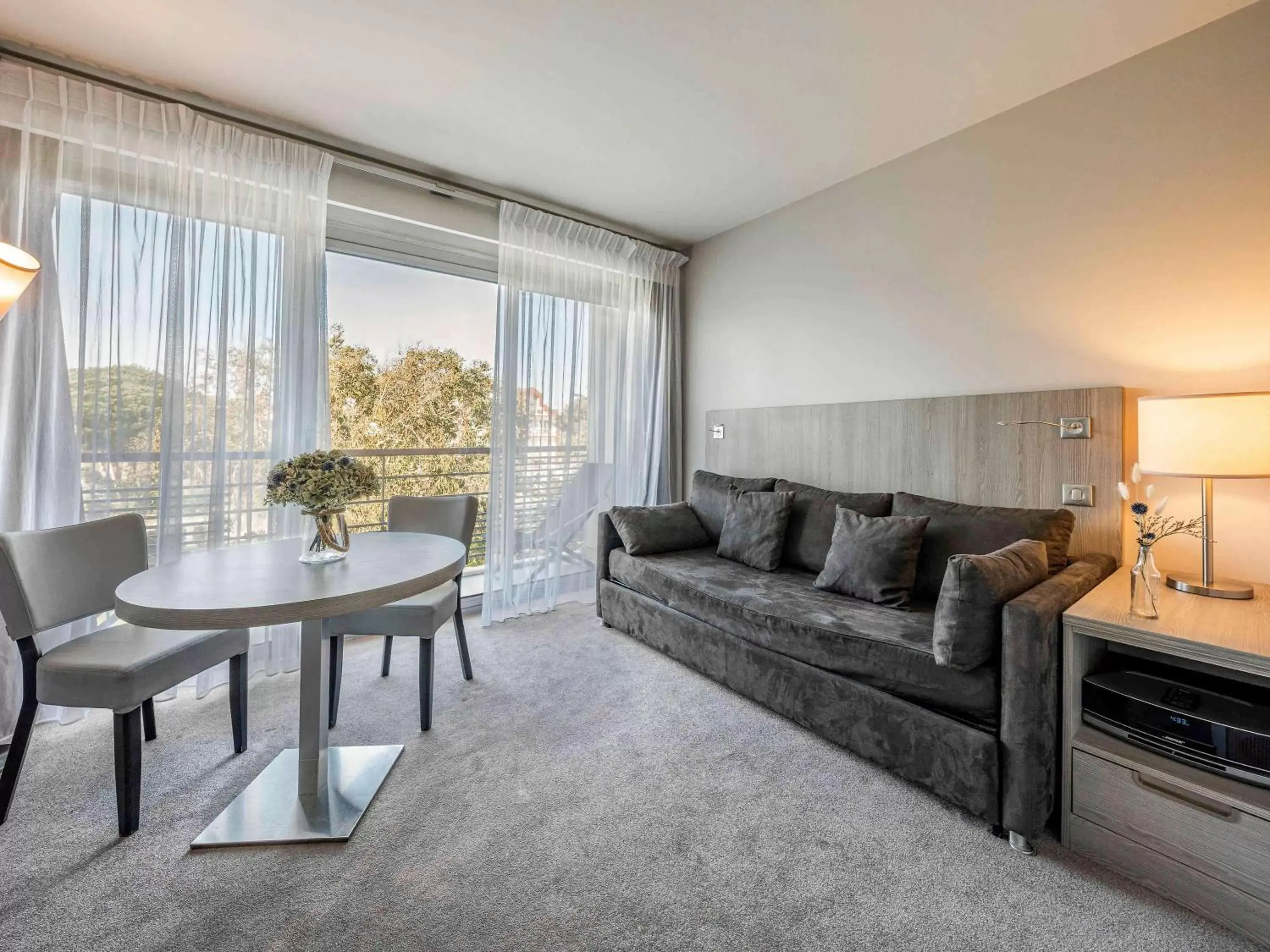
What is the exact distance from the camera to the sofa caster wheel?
1519mm

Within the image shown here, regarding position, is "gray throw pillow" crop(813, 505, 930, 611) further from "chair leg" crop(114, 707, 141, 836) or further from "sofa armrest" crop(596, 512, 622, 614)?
"chair leg" crop(114, 707, 141, 836)

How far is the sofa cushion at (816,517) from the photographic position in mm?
2775

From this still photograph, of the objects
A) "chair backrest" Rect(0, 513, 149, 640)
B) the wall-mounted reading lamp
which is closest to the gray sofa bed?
the wall-mounted reading lamp

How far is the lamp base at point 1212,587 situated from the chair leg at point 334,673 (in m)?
3.08

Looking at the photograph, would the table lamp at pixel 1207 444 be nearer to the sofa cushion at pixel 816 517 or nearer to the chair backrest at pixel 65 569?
the sofa cushion at pixel 816 517

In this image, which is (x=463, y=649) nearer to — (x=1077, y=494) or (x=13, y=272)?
(x=13, y=272)

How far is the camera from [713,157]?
9.76 ft

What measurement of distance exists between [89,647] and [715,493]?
9.75 ft

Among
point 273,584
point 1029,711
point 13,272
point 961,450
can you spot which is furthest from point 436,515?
point 961,450

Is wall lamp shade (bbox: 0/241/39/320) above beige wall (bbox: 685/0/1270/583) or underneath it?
underneath

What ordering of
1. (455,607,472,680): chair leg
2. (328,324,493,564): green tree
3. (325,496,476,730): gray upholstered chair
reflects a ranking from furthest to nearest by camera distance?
(328,324,493,564): green tree, (455,607,472,680): chair leg, (325,496,476,730): gray upholstered chair

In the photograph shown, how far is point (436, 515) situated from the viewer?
2.69 meters

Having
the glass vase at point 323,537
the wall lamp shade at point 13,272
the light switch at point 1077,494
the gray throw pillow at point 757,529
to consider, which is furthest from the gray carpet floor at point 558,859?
the wall lamp shade at point 13,272

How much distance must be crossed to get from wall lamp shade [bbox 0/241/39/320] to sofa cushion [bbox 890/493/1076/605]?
3.36 metres
